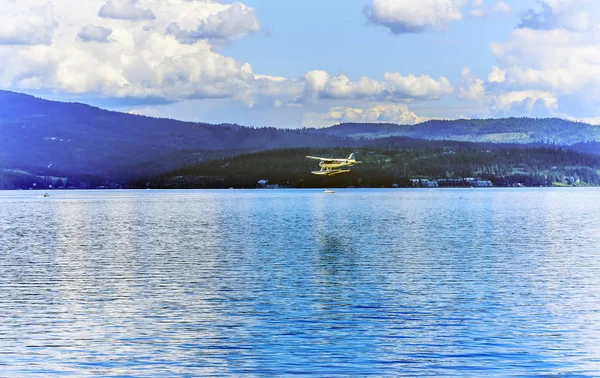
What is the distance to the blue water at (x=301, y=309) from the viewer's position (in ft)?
102

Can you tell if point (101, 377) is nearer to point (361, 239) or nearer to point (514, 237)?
point (361, 239)

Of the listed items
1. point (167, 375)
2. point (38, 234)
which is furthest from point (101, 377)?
point (38, 234)

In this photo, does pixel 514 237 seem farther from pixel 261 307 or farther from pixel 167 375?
pixel 167 375

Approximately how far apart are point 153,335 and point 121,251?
42252 millimetres

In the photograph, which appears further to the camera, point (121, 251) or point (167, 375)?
point (121, 251)

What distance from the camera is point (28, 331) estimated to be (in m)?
36.8

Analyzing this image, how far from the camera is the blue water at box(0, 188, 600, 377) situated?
30938mm

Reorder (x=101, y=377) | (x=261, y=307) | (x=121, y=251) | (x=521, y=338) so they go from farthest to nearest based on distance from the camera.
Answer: (x=121, y=251)
(x=261, y=307)
(x=521, y=338)
(x=101, y=377)

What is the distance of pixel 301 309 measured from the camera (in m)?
42.6

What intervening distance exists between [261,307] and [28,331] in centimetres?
1203

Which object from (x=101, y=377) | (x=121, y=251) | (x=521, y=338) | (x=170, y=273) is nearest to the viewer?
(x=101, y=377)

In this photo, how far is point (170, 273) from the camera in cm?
5831

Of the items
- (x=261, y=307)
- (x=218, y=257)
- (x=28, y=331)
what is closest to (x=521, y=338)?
(x=261, y=307)

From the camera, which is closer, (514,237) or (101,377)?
(101,377)
